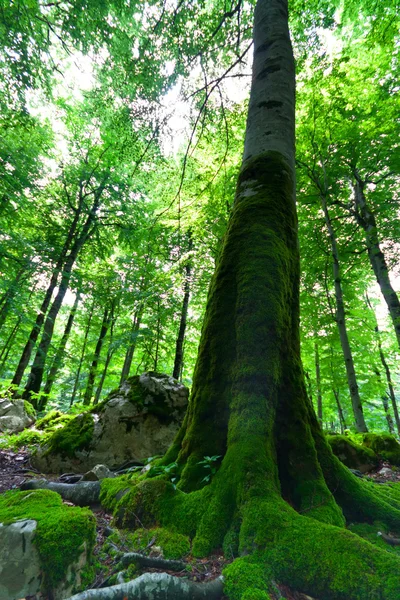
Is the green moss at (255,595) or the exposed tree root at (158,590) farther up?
the green moss at (255,595)

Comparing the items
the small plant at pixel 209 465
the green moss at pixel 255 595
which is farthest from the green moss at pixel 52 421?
the green moss at pixel 255 595

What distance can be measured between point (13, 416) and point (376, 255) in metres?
11.9

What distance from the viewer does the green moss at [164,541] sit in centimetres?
185

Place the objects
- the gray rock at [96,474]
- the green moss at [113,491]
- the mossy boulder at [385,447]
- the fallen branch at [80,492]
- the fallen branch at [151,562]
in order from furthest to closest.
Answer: the mossy boulder at [385,447] < the gray rock at [96,474] < the fallen branch at [80,492] < the green moss at [113,491] < the fallen branch at [151,562]

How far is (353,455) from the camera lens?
5645 millimetres

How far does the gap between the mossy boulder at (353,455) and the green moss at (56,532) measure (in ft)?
16.8

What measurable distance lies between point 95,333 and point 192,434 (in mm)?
15293

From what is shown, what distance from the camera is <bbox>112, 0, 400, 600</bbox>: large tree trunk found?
1546 millimetres

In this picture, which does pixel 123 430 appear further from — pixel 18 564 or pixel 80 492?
pixel 18 564

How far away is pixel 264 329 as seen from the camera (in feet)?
8.48

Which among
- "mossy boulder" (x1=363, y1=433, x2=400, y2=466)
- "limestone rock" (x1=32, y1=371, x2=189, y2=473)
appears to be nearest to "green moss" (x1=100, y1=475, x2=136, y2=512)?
"limestone rock" (x1=32, y1=371, x2=189, y2=473)

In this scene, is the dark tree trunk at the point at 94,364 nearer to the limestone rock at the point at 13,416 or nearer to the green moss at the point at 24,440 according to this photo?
the limestone rock at the point at 13,416

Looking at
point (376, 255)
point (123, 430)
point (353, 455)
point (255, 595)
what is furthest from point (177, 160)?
point (255, 595)

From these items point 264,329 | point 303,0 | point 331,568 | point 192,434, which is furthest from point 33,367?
point 303,0
